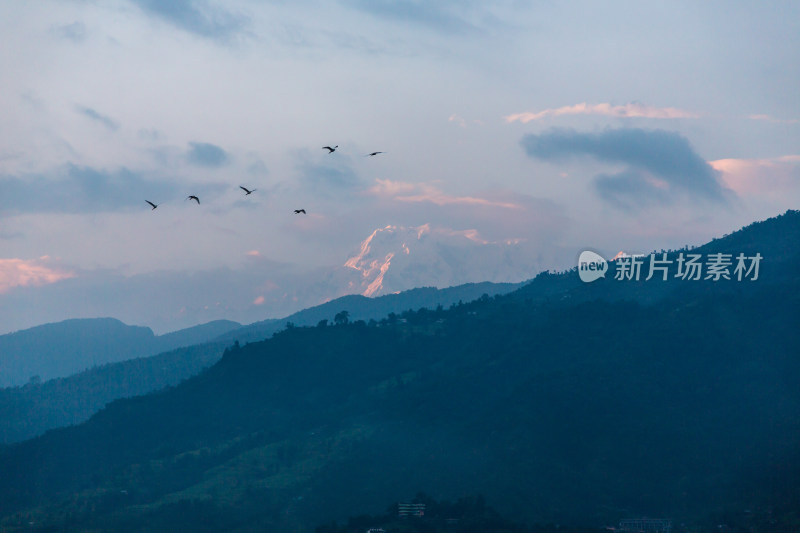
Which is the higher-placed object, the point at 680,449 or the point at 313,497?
the point at 680,449

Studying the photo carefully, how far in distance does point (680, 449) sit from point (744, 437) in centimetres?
1226

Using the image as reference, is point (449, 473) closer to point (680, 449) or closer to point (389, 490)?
point (389, 490)

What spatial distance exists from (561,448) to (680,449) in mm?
21810

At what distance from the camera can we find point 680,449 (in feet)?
633

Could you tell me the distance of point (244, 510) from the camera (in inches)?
7761

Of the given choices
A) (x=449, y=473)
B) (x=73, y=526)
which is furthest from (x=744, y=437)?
(x=73, y=526)

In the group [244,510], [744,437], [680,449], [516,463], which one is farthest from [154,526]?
[744,437]

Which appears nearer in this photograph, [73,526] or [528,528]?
[528,528]

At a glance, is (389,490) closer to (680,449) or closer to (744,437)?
(680,449)

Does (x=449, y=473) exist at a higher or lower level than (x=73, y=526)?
higher

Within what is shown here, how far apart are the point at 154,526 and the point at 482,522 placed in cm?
6814

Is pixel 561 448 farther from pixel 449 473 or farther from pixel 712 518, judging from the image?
pixel 712 518

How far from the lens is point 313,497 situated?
7785 inches

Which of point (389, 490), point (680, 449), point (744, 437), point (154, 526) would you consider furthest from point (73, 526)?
point (744, 437)
